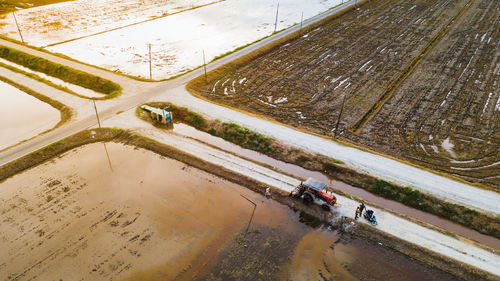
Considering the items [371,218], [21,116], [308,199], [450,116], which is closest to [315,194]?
[308,199]

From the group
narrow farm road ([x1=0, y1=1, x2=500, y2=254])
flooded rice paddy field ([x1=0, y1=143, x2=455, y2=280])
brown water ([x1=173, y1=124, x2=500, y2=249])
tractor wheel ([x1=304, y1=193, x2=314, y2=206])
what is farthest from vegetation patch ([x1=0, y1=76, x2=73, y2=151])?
tractor wheel ([x1=304, y1=193, x2=314, y2=206])

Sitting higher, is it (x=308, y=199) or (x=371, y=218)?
(x=371, y=218)

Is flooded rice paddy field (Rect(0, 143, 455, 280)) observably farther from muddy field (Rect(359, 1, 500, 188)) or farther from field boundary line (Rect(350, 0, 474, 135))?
field boundary line (Rect(350, 0, 474, 135))

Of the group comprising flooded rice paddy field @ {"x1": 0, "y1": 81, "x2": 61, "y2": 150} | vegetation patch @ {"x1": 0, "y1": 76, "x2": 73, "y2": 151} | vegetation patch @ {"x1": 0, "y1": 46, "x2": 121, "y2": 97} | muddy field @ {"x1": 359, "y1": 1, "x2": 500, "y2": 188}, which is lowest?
flooded rice paddy field @ {"x1": 0, "y1": 81, "x2": 61, "y2": 150}

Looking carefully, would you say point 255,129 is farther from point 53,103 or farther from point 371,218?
point 53,103

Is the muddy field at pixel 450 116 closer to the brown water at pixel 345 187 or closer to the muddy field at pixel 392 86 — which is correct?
the muddy field at pixel 392 86

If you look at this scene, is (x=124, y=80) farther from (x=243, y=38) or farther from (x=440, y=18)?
(x=440, y=18)
